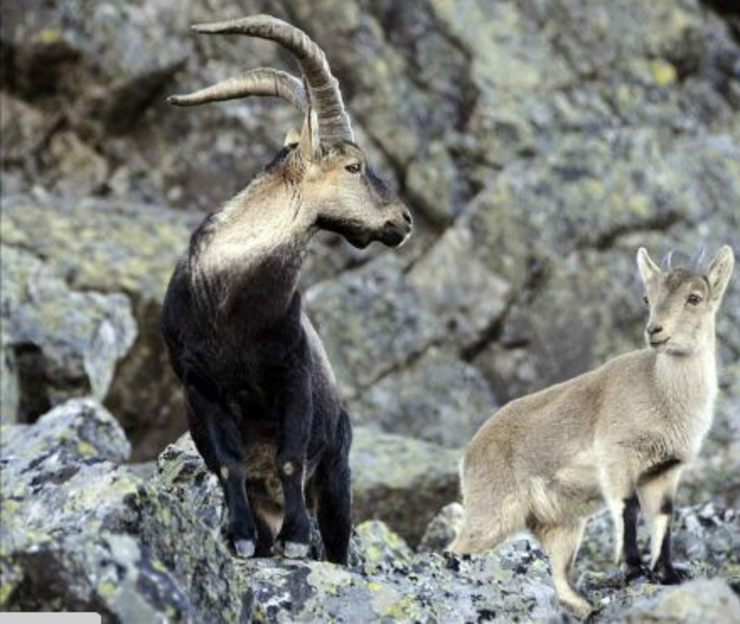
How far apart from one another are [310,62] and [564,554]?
4.05 m

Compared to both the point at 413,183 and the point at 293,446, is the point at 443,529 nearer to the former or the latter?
the point at 293,446

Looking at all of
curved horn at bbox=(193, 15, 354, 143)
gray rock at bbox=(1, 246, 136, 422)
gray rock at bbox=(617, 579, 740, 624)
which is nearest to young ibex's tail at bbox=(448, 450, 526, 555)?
curved horn at bbox=(193, 15, 354, 143)

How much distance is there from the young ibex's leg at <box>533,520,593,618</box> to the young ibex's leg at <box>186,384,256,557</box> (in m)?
1.91

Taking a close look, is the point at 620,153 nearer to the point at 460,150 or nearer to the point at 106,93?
the point at 460,150

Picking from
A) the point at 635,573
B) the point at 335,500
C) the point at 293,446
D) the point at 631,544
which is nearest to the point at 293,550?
the point at 293,446

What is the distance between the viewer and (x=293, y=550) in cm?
1030

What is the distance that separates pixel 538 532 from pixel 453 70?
41.3 feet

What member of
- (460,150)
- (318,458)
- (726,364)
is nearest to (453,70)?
(460,150)

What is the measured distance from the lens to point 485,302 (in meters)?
24.0

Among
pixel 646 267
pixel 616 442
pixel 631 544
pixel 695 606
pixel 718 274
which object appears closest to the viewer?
pixel 695 606

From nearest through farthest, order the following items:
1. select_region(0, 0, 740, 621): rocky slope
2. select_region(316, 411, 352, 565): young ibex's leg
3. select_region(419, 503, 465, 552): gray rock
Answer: select_region(316, 411, 352, 565): young ibex's leg < select_region(419, 503, 465, 552): gray rock < select_region(0, 0, 740, 621): rocky slope

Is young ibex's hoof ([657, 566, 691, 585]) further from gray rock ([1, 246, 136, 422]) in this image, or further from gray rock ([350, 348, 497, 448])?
gray rock ([350, 348, 497, 448])

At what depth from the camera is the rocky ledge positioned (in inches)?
284

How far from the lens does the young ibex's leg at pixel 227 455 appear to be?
1018 centimetres
